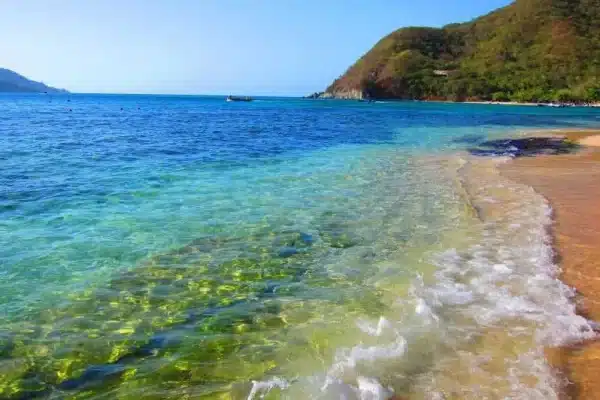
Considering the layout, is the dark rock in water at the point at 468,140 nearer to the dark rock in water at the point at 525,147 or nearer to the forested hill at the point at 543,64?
the dark rock in water at the point at 525,147

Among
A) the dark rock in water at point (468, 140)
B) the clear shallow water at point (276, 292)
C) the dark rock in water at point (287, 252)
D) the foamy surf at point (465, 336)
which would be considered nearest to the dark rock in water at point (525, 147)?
the dark rock in water at point (468, 140)

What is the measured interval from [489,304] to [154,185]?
47.6 feet

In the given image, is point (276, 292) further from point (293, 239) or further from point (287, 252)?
point (293, 239)

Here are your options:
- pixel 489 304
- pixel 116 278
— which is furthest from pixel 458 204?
pixel 116 278

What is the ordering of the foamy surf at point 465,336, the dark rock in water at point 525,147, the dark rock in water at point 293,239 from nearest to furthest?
the foamy surf at point 465,336 → the dark rock in water at point 293,239 → the dark rock in water at point 525,147

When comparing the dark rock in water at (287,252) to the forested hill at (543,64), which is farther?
the forested hill at (543,64)

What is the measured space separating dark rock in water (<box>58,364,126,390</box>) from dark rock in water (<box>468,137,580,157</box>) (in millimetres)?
27745

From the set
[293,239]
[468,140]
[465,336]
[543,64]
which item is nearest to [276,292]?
[293,239]

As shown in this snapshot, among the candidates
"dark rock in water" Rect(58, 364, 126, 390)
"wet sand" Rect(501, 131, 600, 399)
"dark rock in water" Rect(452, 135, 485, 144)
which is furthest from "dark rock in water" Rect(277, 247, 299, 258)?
"dark rock in water" Rect(452, 135, 485, 144)

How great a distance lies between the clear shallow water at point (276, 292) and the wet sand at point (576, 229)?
0.36 metres

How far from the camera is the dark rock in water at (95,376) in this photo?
555cm

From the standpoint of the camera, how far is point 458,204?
1516 centimetres

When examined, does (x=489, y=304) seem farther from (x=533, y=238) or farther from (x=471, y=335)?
(x=533, y=238)

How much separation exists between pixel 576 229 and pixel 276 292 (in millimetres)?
8466
